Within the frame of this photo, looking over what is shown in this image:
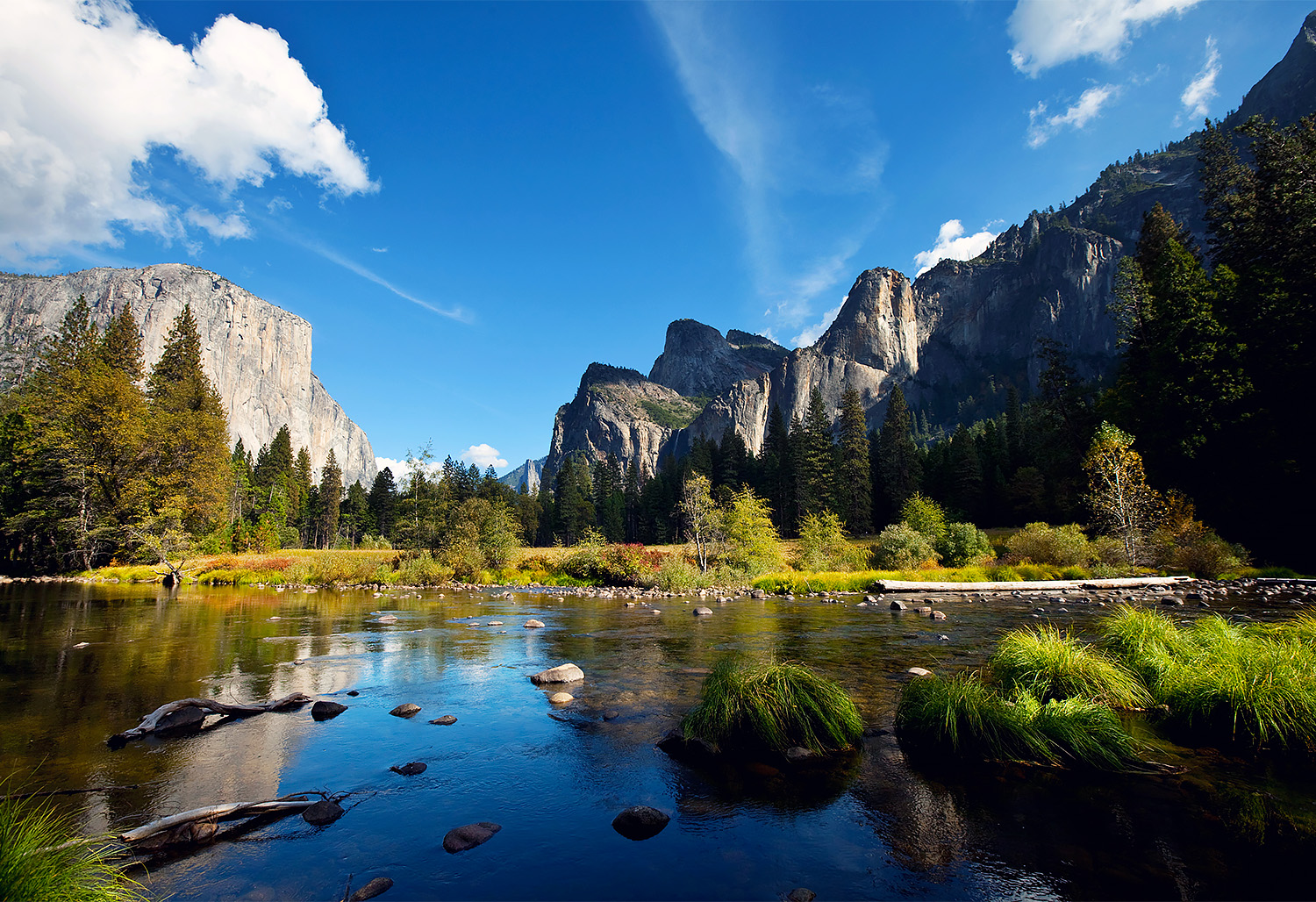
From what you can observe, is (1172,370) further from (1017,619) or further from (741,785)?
(741,785)

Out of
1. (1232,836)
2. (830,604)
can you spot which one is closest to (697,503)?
(830,604)

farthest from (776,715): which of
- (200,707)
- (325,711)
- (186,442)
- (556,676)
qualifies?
(186,442)

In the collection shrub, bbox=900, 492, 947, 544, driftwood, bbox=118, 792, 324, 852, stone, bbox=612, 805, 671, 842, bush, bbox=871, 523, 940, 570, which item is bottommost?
stone, bbox=612, 805, 671, 842

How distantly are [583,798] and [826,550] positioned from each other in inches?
1585

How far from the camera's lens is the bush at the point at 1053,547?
3397 cm

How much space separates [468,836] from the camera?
5359 mm

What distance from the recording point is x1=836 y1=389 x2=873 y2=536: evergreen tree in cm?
7606

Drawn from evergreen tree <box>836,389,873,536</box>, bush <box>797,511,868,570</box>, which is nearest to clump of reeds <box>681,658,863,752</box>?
bush <box>797,511,868,570</box>

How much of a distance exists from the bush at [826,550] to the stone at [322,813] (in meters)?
38.5

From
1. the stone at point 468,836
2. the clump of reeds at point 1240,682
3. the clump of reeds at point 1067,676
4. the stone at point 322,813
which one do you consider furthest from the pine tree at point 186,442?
the clump of reeds at point 1240,682

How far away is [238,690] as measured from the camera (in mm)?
10633

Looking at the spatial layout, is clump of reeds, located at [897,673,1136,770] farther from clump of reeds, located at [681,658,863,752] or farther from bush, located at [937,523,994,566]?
bush, located at [937,523,994,566]

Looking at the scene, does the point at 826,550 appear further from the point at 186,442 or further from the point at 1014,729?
the point at 186,442

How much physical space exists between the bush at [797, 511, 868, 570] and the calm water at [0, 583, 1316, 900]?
2895 cm
